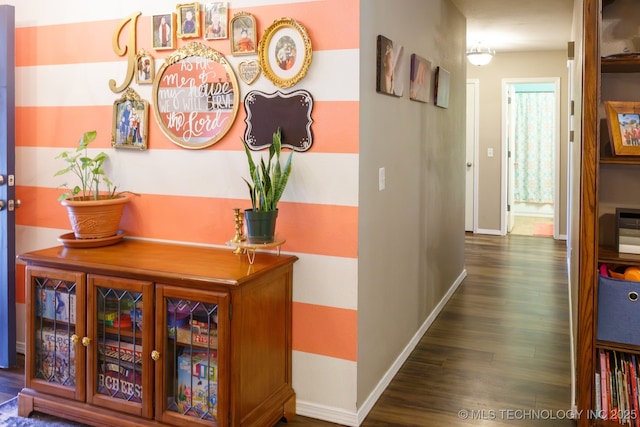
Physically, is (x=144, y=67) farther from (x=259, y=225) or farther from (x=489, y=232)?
(x=489, y=232)

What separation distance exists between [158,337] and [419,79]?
2.11m

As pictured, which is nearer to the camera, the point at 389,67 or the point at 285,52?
the point at 285,52

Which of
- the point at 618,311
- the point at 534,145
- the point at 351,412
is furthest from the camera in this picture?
the point at 534,145

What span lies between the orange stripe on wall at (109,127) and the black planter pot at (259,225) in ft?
1.26

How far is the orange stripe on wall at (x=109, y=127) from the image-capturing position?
8.11ft

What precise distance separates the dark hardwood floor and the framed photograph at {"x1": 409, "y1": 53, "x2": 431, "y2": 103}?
5.12 ft

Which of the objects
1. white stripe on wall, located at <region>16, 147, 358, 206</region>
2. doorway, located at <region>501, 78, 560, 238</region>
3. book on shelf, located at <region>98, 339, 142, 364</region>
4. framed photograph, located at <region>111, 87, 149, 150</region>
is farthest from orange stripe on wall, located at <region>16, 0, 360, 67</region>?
doorway, located at <region>501, 78, 560, 238</region>

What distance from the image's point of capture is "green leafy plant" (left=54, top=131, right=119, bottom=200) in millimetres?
2814

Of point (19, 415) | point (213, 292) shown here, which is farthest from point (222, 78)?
point (19, 415)

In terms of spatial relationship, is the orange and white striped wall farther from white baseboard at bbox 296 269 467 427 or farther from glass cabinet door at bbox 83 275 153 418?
glass cabinet door at bbox 83 275 153 418

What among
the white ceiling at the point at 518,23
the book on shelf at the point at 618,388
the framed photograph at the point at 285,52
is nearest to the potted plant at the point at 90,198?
the framed photograph at the point at 285,52

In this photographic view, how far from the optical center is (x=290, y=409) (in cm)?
261

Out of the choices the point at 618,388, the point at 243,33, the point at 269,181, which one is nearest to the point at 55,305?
the point at 269,181

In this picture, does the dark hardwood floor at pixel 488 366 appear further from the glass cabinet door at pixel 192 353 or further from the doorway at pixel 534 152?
the doorway at pixel 534 152
